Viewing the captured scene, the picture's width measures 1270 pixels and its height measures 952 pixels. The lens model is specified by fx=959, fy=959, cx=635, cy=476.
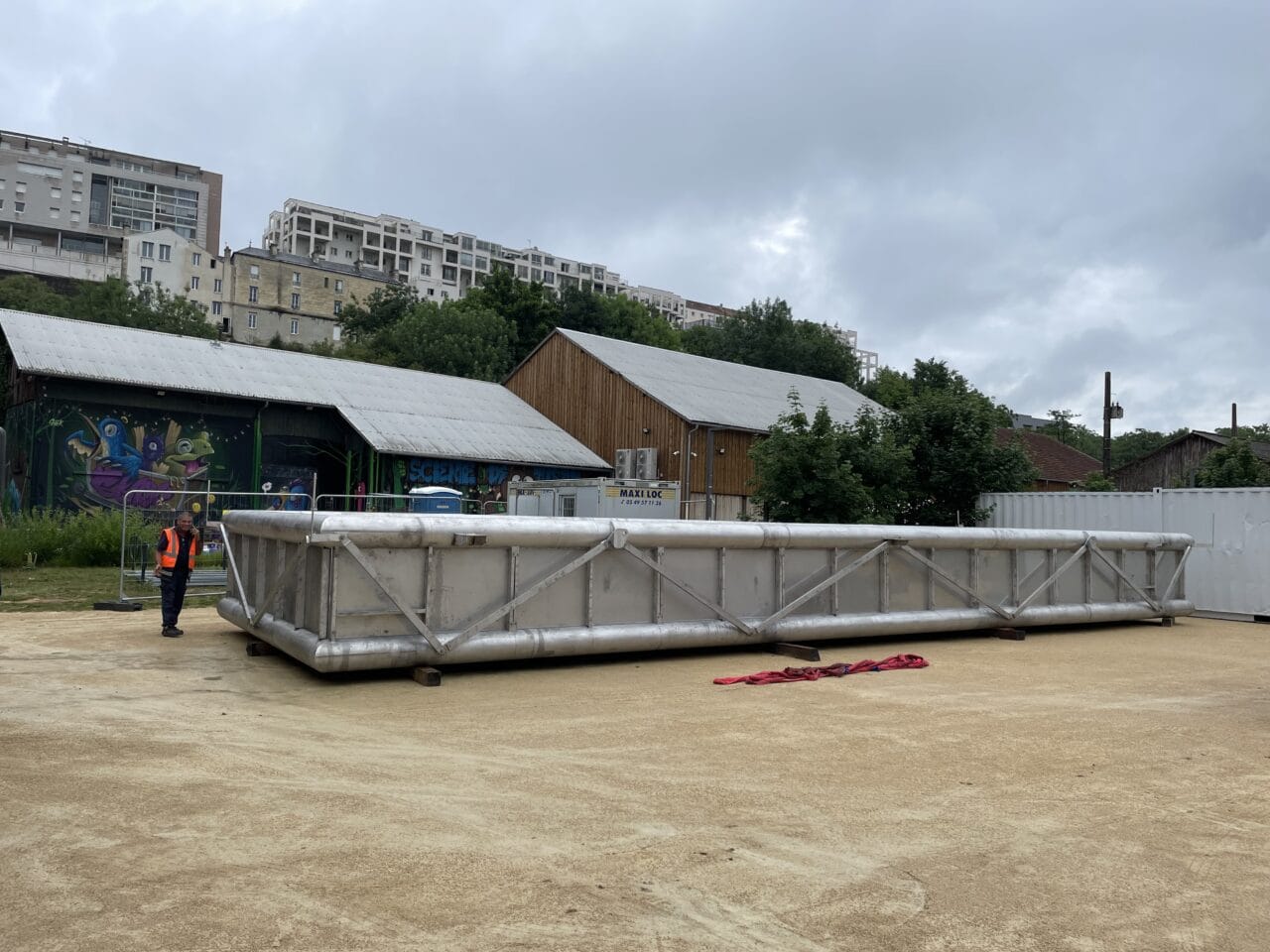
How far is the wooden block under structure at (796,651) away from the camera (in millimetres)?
11992

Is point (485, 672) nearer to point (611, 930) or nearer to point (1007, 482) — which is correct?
point (611, 930)

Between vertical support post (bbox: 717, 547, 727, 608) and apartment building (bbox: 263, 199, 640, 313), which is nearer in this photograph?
vertical support post (bbox: 717, 547, 727, 608)

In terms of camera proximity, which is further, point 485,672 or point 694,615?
point 694,615

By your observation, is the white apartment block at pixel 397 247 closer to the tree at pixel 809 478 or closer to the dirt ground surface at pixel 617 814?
the tree at pixel 809 478

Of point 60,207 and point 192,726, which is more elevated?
point 60,207

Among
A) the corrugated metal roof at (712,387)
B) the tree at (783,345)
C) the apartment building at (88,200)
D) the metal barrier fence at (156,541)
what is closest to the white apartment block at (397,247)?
the apartment building at (88,200)

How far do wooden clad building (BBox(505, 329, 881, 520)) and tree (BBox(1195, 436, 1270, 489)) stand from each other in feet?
46.3

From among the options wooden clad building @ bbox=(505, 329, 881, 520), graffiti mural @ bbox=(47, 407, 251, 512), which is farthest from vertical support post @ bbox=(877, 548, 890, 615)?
graffiti mural @ bbox=(47, 407, 251, 512)

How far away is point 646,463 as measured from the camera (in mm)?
34250

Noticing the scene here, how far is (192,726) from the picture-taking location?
736 centimetres

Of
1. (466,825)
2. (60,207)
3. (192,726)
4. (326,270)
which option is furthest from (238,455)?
(60,207)

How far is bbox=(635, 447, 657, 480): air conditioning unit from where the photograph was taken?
34000 mm

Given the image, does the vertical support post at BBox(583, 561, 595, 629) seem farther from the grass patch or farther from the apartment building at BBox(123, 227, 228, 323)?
the apartment building at BBox(123, 227, 228, 323)

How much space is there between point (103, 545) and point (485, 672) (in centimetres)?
1499
